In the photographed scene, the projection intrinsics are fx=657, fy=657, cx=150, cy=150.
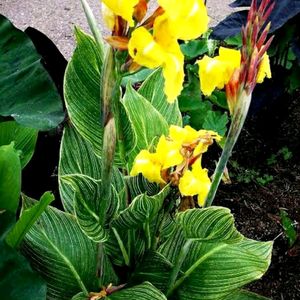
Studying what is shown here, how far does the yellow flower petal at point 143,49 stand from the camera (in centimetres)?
86

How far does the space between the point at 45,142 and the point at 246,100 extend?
3.05 ft

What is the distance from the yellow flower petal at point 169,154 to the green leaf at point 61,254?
0.32 m

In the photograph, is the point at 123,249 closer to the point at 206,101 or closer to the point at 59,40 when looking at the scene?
the point at 206,101

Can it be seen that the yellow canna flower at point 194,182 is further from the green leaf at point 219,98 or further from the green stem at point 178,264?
the green leaf at point 219,98

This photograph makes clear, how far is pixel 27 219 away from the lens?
121cm

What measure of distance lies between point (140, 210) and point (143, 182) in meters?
0.16

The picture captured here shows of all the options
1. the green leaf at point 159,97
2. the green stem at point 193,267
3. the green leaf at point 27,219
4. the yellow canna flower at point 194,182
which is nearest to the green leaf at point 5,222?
the green leaf at point 27,219

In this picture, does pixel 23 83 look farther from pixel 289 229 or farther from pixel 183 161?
pixel 289 229

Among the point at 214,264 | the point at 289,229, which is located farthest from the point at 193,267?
the point at 289,229

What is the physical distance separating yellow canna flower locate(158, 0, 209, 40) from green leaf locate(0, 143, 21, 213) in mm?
503

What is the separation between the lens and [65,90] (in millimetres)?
1300

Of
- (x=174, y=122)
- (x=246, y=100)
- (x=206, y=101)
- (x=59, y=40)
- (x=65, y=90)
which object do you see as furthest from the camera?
(x=59, y=40)

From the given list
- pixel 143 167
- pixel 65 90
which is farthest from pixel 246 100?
pixel 65 90

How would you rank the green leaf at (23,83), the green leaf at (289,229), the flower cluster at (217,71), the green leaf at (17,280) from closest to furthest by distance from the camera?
the flower cluster at (217,71) < the green leaf at (17,280) < the green leaf at (23,83) < the green leaf at (289,229)
